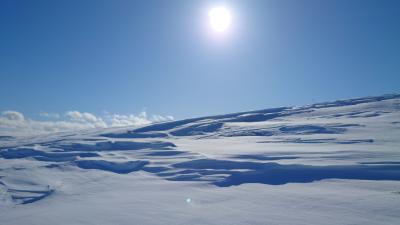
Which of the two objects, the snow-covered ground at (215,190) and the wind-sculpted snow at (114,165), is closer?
the snow-covered ground at (215,190)

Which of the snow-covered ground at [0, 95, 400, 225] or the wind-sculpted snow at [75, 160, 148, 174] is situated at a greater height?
the wind-sculpted snow at [75, 160, 148, 174]

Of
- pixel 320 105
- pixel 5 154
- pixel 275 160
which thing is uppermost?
pixel 320 105

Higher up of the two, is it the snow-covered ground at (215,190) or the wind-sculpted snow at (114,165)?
the wind-sculpted snow at (114,165)

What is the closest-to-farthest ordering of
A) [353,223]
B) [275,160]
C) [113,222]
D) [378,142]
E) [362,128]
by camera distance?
[353,223]
[113,222]
[275,160]
[378,142]
[362,128]

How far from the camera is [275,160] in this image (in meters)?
17.0

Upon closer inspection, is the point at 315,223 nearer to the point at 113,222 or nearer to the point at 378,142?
the point at 113,222

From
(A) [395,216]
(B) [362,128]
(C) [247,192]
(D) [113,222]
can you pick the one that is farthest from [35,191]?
(B) [362,128]

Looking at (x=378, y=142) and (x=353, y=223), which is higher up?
(x=378, y=142)

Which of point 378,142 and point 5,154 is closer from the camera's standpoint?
point 378,142

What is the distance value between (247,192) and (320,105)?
56168 millimetres

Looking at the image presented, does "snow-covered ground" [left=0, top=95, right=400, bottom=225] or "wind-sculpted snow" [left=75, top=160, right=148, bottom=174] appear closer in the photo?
"snow-covered ground" [left=0, top=95, right=400, bottom=225]

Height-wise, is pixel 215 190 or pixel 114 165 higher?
pixel 114 165

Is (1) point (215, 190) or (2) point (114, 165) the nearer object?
(1) point (215, 190)

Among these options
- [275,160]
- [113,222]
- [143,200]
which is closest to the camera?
[113,222]
